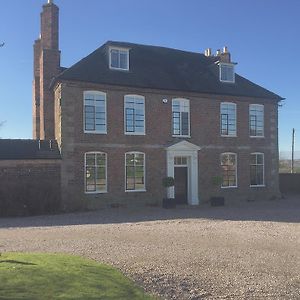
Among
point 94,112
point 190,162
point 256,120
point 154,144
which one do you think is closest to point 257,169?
point 256,120

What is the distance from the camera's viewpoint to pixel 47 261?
8.66 m

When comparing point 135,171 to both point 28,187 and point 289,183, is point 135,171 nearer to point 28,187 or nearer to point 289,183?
point 28,187

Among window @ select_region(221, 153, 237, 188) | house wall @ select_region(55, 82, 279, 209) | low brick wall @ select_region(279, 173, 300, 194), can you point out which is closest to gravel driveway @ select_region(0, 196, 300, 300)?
house wall @ select_region(55, 82, 279, 209)

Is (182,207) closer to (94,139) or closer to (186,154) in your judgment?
(186,154)

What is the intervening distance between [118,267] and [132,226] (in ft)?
25.5

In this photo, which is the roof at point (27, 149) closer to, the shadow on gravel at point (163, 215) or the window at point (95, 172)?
the window at point (95, 172)

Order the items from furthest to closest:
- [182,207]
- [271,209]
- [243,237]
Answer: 1. [182,207]
2. [271,209]
3. [243,237]

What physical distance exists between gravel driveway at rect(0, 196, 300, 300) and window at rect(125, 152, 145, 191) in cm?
312

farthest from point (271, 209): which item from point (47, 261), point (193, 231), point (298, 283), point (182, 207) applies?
point (47, 261)

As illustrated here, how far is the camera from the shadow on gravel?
19.3 meters

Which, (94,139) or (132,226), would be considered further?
(94,139)

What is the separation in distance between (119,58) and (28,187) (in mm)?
9169

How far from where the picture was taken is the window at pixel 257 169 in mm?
29389

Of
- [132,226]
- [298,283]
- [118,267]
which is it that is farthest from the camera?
[132,226]
